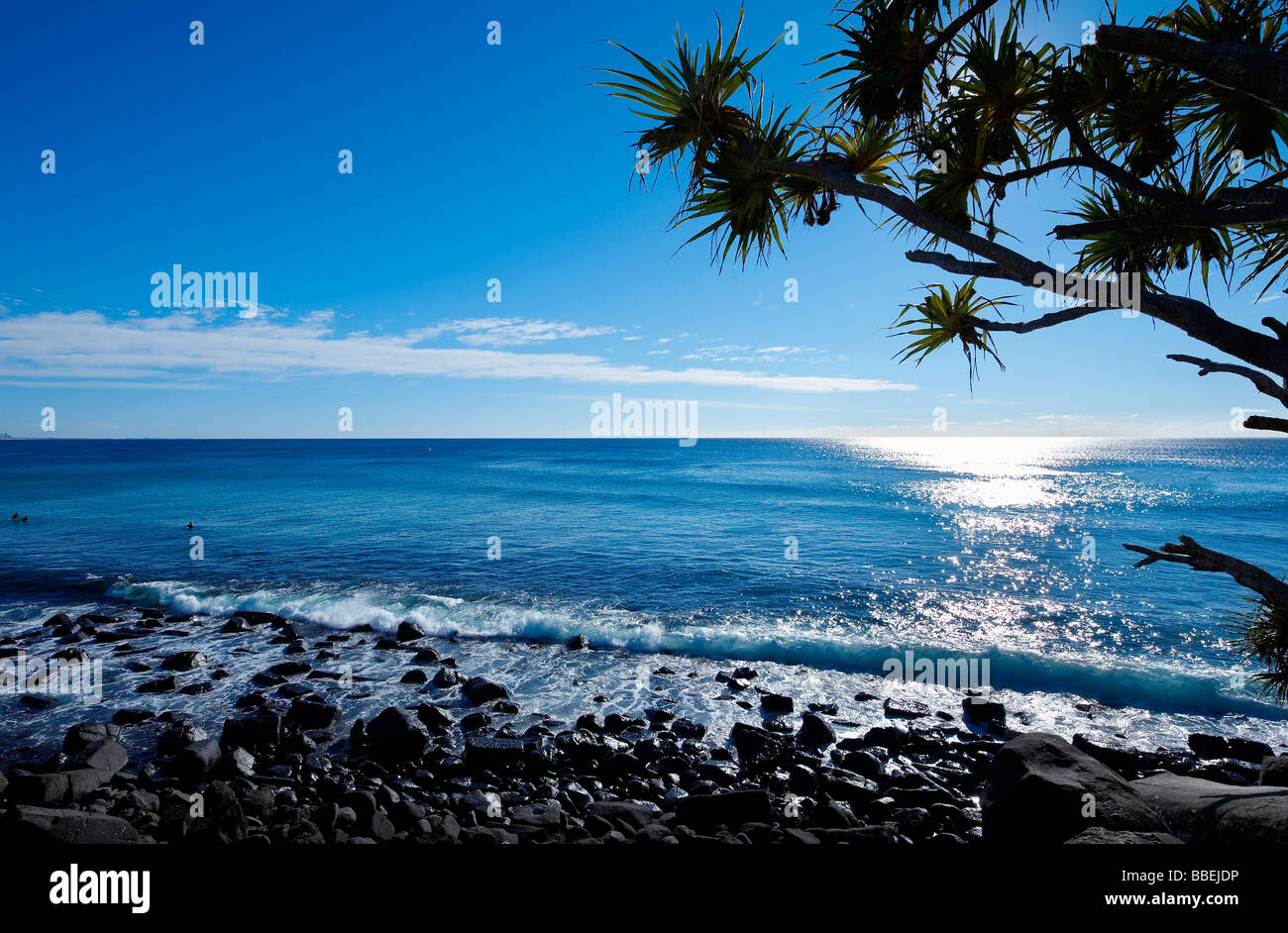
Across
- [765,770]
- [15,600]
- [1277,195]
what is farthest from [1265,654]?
[15,600]

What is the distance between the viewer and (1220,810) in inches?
218

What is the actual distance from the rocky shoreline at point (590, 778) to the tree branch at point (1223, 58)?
591 cm

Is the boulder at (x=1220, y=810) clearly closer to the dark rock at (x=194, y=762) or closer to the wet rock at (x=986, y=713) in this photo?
the wet rock at (x=986, y=713)

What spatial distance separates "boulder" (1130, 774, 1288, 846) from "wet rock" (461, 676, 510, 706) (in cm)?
974

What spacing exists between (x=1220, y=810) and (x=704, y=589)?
14271 mm

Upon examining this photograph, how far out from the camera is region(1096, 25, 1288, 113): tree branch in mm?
2697

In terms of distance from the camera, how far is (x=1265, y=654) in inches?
204

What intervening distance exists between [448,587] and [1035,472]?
90654 millimetres

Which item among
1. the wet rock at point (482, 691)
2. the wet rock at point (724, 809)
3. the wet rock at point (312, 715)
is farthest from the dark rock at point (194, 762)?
the wet rock at point (724, 809)

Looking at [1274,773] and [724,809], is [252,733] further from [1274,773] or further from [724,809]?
[1274,773]

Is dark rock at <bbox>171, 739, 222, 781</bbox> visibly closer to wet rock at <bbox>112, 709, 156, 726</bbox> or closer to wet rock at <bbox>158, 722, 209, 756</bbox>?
wet rock at <bbox>158, 722, 209, 756</bbox>

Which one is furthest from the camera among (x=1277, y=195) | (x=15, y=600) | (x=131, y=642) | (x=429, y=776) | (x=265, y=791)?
(x=15, y=600)

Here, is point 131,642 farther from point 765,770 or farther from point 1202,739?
point 1202,739
